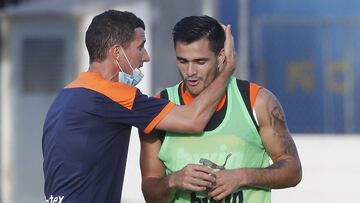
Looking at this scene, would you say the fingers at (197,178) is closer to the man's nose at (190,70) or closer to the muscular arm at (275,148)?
the muscular arm at (275,148)

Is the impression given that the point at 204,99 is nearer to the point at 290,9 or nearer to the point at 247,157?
the point at 247,157

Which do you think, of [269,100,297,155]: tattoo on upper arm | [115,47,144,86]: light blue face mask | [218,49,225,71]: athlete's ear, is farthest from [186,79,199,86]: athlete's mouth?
[269,100,297,155]: tattoo on upper arm

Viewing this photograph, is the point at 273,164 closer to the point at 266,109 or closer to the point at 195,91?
the point at 266,109

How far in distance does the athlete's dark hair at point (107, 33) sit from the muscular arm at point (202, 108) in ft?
1.32

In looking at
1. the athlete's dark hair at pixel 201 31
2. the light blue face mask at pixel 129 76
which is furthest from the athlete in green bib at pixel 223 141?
the light blue face mask at pixel 129 76

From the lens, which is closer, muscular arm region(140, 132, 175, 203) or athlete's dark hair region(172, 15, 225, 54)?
athlete's dark hair region(172, 15, 225, 54)

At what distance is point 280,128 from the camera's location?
5227 millimetres

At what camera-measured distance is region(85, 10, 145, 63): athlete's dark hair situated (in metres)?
5.20

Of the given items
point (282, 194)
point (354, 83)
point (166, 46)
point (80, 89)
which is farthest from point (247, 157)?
point (354, 83)

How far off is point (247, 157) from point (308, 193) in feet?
11.4

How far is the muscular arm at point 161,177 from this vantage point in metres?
4.97

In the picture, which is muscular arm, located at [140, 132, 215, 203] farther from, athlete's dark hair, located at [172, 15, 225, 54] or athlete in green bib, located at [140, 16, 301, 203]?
athlete's dark hair, located at [172, 15, 225, 54]

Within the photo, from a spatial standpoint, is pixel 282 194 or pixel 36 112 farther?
pixel 36 112

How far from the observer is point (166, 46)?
37.6 feet
